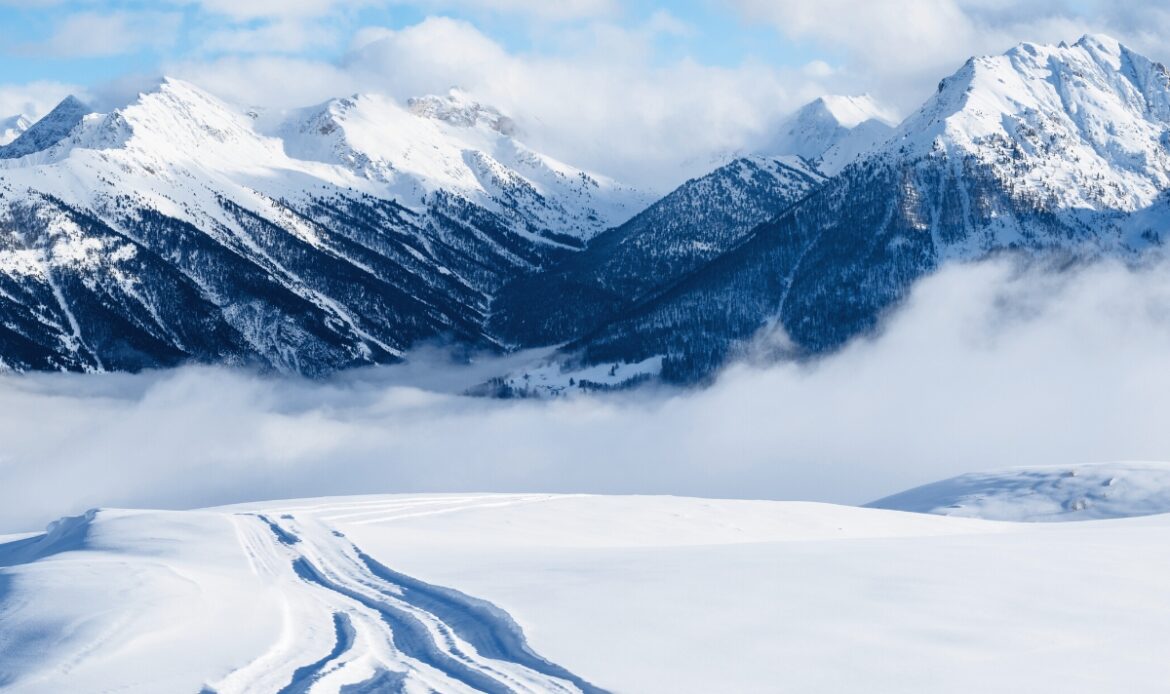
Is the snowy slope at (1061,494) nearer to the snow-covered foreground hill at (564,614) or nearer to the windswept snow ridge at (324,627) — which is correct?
the snow-covered foreground hill at (564,614)

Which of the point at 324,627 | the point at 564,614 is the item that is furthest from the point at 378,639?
the point at 564,614

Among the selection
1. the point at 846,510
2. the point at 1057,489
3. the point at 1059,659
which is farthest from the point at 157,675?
the point at 1057,489

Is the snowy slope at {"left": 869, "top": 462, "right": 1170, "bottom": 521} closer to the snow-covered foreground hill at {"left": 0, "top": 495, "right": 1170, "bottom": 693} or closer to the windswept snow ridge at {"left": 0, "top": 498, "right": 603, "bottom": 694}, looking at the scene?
the snow-covered foreground hill at {"left": 0, "top": 495, "right": 1170, "bottom": 693}

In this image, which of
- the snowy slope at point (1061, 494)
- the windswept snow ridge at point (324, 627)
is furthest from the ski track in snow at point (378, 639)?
the snowy slope at point (1061, 494)

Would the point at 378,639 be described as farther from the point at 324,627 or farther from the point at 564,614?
the point at 564,614

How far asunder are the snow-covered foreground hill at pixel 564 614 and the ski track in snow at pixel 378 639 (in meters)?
0.09

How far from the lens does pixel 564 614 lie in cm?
3044

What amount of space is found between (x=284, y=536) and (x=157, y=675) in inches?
919

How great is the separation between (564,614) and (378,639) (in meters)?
4.62

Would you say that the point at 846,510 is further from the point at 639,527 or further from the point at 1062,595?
the point at 1062,595

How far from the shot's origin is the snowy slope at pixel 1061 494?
98438mm

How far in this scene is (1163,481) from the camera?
10175 centimetres

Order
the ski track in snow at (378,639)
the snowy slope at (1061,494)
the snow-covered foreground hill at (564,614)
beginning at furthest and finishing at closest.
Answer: the snowy slope at (1061,494), the snow-covered foreground hill at (564,614), the ski track in snow at (378,639)

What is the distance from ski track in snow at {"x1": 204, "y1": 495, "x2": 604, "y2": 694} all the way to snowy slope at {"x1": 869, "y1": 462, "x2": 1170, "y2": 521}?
2923 inches
